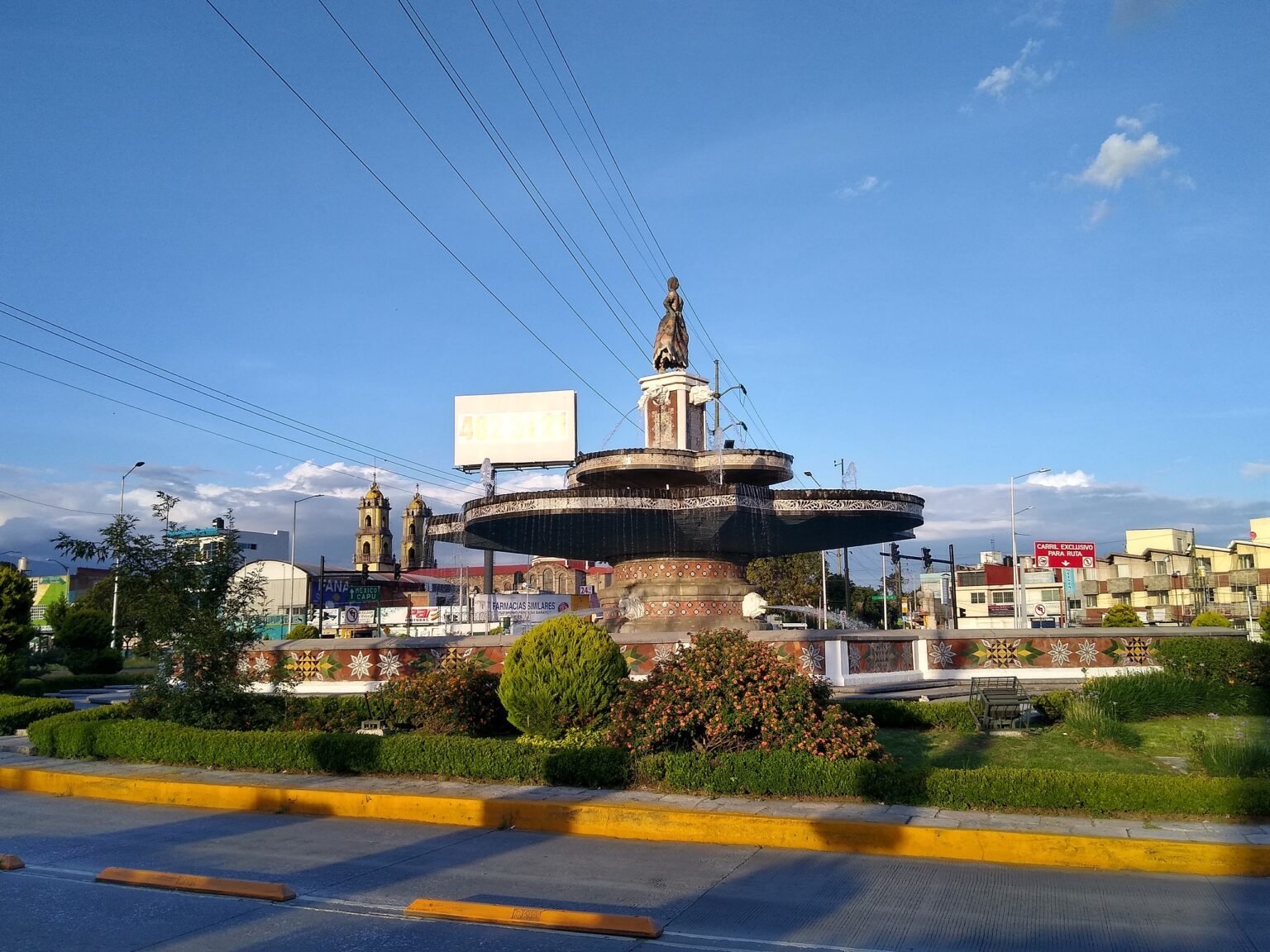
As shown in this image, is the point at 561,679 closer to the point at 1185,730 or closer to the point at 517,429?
the point at 1185,730

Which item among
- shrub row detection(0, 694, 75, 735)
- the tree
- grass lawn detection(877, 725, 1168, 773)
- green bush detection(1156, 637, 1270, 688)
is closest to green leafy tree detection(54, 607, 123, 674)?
shrub row detection(0, 694, 75, 735)

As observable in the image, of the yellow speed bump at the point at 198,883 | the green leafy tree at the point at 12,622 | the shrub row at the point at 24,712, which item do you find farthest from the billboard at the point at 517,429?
the yellow speed bump at the point at 198,883

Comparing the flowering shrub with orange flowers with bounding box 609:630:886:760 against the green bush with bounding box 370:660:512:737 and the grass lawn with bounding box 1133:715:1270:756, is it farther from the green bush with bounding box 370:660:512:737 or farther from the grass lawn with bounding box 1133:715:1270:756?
the grass lawn with bounding box 1133:715:1270:756

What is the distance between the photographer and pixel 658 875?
862 centimetres

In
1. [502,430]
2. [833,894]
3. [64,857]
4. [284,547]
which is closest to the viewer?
[833,894]

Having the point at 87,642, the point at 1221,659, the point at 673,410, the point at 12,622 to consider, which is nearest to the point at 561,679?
the point at 1221,659

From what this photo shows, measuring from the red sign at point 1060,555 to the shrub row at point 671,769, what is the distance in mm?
47579

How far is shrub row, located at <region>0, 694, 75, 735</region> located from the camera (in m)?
18.8

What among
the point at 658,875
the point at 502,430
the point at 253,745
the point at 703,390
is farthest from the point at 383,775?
the point at 502,430

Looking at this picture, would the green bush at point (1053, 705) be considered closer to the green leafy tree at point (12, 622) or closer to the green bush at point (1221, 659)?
the green bush at point (1221, 659)

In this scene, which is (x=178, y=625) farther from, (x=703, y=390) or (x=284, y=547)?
(x=284, y=547)

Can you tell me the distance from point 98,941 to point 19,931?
0.69 meters

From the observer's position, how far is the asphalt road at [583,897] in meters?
6.64

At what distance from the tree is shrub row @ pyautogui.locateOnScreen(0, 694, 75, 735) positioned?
44.0m
